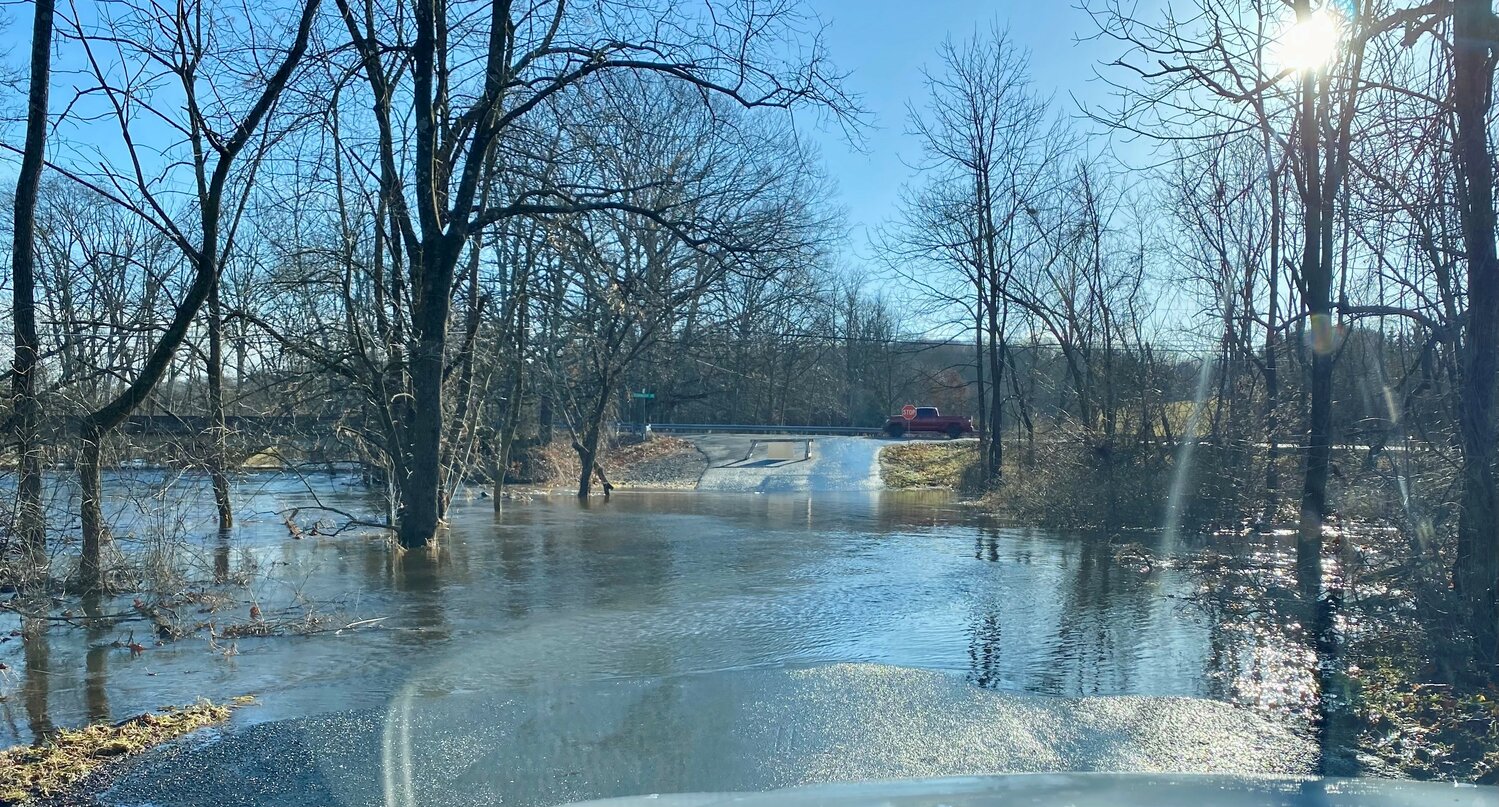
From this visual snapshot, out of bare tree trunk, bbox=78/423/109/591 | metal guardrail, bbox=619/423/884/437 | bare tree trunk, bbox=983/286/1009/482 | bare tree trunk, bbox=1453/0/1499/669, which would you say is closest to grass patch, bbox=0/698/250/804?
bare tree trunk, bbox=78/423/109/591

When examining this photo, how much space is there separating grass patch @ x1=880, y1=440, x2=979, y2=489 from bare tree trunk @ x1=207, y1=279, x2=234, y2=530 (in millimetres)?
22380

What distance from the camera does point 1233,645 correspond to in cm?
877

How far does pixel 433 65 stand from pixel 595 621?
8.16 meters

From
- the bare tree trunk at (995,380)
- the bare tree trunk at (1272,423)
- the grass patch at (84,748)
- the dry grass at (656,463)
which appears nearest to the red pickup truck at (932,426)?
the dry grass at (656,463)

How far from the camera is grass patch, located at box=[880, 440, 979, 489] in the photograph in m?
33.9

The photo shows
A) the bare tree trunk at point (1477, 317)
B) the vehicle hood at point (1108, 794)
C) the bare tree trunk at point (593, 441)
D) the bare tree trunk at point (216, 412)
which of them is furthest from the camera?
the bare tree trunk at point (593, 441)

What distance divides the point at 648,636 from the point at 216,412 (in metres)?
6.14

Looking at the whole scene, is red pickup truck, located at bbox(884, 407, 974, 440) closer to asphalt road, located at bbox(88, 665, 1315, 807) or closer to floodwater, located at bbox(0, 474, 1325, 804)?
floodwater, located at bbox(0, 474, 1325, 804)

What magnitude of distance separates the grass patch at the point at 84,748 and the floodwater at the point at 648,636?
0.96ft

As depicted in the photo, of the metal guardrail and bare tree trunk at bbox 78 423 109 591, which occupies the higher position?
the metal guardrail

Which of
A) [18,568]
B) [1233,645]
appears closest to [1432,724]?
[1233,645]

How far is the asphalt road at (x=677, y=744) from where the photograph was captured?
17.6 ft

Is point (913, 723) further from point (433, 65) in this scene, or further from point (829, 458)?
point (829, 458)

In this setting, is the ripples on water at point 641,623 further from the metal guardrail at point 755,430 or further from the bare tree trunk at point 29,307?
the metal guardrail at point 755,430
